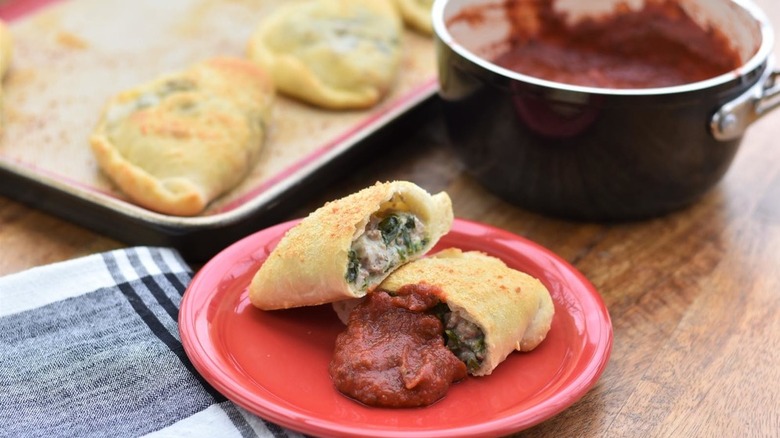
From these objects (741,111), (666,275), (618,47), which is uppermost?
(741,111)

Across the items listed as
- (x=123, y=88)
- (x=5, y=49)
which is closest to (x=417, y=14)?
(x=123, y=88)

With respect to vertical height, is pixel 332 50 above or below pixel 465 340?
below

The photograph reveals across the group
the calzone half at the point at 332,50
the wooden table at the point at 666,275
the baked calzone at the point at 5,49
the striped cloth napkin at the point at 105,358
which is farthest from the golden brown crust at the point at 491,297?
the baked calzone at the point at 5,49

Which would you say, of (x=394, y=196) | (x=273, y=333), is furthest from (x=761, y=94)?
(x=273, y=333)

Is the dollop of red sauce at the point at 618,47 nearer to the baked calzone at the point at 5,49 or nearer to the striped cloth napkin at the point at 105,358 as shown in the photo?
the striped cloth napkin at the point at 105,358

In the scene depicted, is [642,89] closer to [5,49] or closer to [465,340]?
[465,340]

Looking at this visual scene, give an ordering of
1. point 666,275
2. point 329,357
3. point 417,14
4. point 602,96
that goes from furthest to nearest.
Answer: point 417,14 → point 666,275 → point 602,96 → point 329,357
